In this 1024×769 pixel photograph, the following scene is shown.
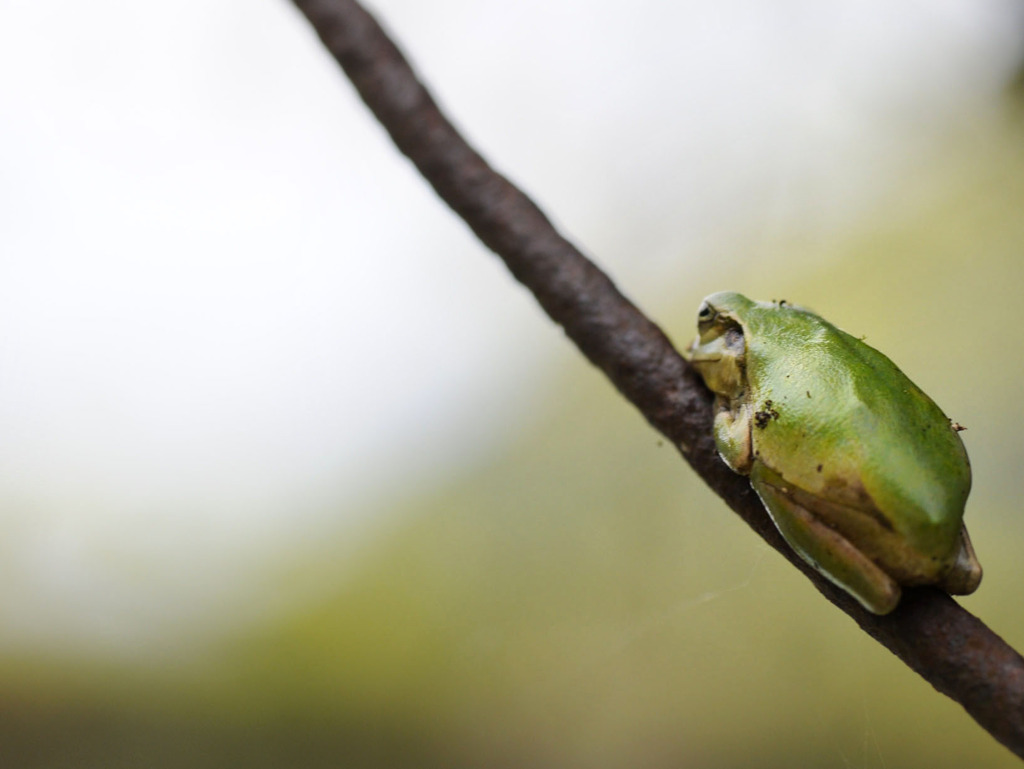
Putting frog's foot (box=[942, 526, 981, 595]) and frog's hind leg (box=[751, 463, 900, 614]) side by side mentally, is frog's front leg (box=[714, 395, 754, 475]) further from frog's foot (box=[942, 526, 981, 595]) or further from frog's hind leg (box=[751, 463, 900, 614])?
frog's foot (box=[942, 526, 981, 595])

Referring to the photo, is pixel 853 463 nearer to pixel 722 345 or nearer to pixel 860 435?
pixel 860 435

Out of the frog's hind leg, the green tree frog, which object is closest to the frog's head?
the green tree frog

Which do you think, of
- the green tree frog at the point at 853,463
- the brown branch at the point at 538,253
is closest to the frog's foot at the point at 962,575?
the green tree frog at the point at 853,463

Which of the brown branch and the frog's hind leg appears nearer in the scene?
the frog's hind leg

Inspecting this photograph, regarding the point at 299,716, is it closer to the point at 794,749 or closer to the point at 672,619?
the point at 672,619

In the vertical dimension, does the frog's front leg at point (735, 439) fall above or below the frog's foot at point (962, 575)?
above

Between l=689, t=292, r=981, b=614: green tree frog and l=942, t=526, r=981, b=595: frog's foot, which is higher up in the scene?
l=689, t=292, r=981, b=614: green tree frog

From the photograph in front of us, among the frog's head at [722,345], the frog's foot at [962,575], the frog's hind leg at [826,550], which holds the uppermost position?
the frog's head at [722,345]

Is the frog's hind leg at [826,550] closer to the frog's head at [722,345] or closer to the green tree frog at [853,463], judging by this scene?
the green tree frog at [853,463]
